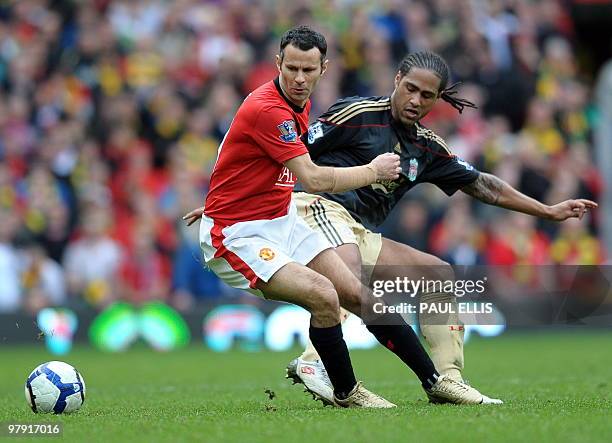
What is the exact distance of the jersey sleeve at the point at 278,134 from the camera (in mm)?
7598

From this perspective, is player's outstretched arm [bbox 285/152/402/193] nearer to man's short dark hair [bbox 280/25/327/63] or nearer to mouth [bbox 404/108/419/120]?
man's short dark hair [bbox 280/25/327/63]

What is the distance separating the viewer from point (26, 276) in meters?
15.3

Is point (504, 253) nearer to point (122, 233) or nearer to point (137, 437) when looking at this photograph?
point (122, 233)

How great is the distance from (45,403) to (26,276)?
309 inches

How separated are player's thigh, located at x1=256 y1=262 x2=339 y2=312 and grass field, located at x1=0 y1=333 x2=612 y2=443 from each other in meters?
0.73

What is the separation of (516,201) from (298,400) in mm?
2259

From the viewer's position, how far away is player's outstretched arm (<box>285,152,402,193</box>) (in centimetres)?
755

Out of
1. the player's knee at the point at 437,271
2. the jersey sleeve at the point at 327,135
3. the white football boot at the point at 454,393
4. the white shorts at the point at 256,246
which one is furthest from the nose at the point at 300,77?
the white football boot at the point at 454,393

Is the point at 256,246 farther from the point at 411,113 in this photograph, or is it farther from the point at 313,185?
the point at 411,113

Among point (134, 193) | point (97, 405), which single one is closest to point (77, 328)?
point (134, 193)

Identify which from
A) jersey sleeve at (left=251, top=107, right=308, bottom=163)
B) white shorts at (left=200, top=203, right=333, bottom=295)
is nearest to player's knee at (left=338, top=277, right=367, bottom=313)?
white shorts at (left=200, top=203, right=333, bottom=295)

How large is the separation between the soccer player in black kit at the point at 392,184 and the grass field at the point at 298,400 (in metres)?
0.50

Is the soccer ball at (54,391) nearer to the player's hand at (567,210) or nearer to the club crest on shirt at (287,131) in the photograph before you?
the club crest on shirt at (287,131)

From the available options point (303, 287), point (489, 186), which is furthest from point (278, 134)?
point (489, 186)
